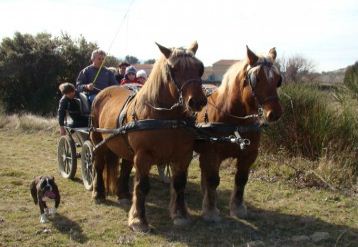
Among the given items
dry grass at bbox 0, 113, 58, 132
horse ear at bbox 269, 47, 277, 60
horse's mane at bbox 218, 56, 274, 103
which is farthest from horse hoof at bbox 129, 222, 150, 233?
dry grass at bbox 0, 113, 58, 132

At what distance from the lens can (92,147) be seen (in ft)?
21.6

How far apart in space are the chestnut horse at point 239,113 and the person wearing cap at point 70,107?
2.58 metres

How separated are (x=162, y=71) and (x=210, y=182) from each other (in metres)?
1.40

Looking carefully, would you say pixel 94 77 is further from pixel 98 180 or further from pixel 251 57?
pixel 251 57

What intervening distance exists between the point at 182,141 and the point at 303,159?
131 inches

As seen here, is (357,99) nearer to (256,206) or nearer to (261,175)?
(261,175)

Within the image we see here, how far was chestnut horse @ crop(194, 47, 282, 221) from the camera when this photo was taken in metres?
4.48

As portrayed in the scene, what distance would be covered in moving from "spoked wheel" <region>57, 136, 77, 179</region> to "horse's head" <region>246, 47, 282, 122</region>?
371 cm

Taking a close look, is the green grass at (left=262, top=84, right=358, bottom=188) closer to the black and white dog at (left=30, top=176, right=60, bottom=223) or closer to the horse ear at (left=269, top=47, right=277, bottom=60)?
the horse ear at (left=269, top=47, right=277, bottom=60)

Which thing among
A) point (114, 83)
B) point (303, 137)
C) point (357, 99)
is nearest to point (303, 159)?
point (303, 137)

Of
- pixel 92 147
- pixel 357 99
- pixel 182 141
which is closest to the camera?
pixel 182 141

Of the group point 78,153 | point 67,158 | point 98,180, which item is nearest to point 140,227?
point 98,180

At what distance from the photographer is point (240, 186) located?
542 centimetres

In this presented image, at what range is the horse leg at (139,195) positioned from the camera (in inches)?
188
